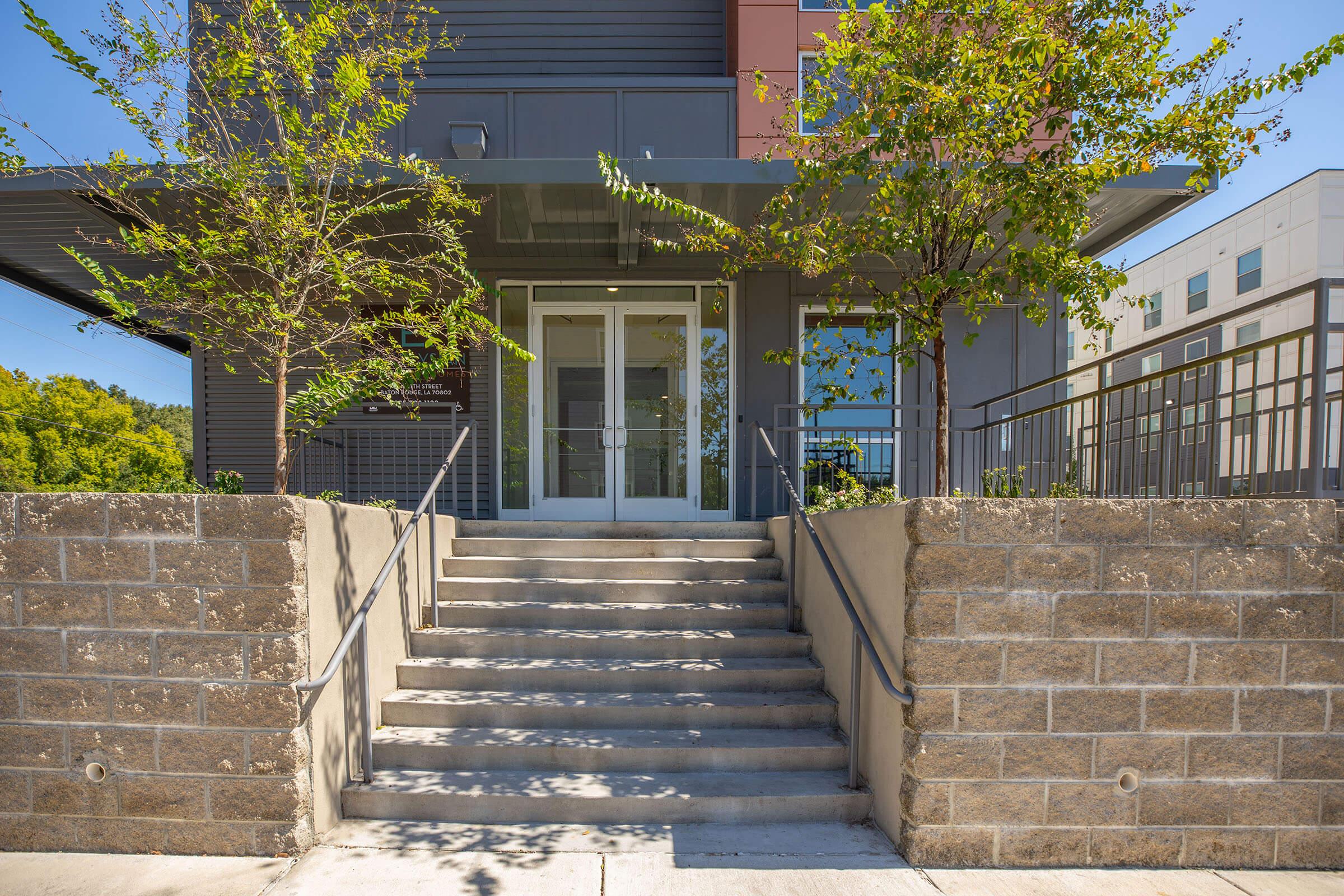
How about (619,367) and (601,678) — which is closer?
(601,678)

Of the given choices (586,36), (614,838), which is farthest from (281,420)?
(586,36)

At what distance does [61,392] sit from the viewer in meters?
31.9

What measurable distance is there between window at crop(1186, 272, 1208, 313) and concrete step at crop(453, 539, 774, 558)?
2346 centimetres

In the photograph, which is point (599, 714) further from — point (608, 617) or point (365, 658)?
point (365, 658)

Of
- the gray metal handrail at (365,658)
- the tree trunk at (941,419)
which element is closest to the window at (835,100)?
the tree trunk at (941,419)

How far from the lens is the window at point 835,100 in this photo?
3.86m

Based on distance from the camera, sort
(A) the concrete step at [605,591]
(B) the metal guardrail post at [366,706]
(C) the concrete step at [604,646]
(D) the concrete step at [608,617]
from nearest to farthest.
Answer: (B) the metal guardrail post at [366,706], (C) the concrete step at [604,646], (D) the concrete step at [608,617], (A) the concrete step at [605,591]

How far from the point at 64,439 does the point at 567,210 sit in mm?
35984

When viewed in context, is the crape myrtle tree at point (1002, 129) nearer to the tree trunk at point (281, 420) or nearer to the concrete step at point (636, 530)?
the concrete step at point (636, 530)

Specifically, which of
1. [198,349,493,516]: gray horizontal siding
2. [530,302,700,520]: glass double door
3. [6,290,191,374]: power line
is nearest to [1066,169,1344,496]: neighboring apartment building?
[530,302,700,520]: glass double door

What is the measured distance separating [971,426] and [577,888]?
18.1 ft

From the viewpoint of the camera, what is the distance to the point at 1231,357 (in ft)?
10.2

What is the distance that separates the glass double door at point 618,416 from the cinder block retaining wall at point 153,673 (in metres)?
3.91

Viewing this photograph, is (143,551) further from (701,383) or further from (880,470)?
(880,470)
